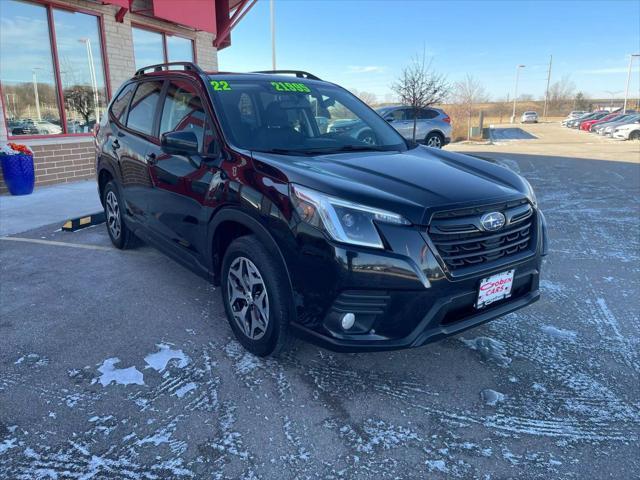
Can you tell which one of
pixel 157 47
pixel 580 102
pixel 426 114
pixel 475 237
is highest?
pixel 580 102

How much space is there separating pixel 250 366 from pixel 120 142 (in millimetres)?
2823

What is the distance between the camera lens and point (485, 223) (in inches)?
104

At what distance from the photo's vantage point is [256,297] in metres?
2.96

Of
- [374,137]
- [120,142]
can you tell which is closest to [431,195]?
[374,137]

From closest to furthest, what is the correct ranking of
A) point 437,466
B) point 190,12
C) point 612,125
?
point 437,466
point 190,12
point 612,125

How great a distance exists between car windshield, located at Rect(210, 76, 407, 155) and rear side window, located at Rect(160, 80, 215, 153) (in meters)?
0.15

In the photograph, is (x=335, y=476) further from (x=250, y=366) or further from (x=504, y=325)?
(x=504, y=325)

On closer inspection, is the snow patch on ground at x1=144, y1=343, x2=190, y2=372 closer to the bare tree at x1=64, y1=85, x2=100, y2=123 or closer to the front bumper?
the front bumper

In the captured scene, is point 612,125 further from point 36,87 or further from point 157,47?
point 36,87

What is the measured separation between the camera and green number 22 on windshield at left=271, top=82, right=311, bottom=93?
→ 3818mm

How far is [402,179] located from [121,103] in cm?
348

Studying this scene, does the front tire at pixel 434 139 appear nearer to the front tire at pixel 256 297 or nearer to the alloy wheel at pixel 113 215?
the alloy wheel at pixel 113 215

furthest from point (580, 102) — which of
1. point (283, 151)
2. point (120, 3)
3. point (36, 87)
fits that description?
point (283, 151)

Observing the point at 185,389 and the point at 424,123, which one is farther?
the point at 424,123
